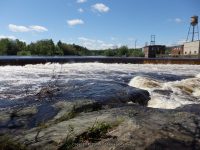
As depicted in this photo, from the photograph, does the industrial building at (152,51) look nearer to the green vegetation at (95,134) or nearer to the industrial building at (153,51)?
the industrial building at (153,51)

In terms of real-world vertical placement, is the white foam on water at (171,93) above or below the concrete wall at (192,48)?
below

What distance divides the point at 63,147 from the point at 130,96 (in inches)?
320

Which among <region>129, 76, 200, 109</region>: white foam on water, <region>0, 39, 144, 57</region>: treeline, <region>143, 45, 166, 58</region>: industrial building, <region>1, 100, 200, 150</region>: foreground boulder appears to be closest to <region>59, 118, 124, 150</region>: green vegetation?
<region>1, 100, 200, 150</region>: foreground boulder

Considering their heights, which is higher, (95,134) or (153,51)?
(95,134)

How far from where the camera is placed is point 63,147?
192 inches

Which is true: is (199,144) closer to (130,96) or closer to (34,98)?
(130,96)

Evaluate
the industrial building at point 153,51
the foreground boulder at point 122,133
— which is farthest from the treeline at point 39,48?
the foreground boulder at point 122,133

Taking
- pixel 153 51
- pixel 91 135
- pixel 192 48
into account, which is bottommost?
pixel 153 51

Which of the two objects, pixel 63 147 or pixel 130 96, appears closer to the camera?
pixel 63 147

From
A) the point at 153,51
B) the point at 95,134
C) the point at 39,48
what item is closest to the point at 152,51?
the point at 153,51

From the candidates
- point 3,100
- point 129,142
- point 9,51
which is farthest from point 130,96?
point 9,51

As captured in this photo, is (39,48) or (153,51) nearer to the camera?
(153,51)

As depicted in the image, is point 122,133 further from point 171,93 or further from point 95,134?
point 171,93

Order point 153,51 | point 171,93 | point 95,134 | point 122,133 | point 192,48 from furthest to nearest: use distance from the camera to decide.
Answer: point 153,51
point 192,48
point 171,93
point 95,134
point 122,133
